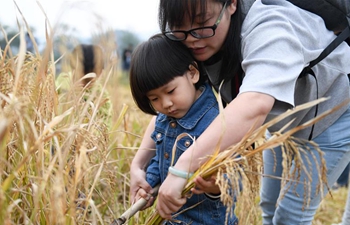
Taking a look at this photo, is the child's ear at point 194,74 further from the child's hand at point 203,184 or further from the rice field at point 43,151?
the child's hand at point 203,184

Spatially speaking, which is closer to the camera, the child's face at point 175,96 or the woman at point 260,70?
the woman at point 260,70

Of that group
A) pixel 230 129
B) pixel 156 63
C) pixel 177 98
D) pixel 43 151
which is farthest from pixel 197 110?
pixel 43 151

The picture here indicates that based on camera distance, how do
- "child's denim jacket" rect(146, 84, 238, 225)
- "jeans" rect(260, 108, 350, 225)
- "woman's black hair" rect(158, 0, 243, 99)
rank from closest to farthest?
"woman's black hair" rect(158, 0, 243, 99) < "child's denim jacket" rect(146, 84, 238, 225) < "jeans" rect(260, 108, 350, 225)

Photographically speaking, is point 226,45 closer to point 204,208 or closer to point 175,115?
point 175,115

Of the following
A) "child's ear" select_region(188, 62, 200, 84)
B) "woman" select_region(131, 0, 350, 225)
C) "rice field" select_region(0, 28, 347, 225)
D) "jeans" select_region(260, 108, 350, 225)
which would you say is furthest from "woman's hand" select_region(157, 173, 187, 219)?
"jeans" select_region(260, 108, 350, 225)

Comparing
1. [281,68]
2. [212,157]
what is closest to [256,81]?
[281,68]

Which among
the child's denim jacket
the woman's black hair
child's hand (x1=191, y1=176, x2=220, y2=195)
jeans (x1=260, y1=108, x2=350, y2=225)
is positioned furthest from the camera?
jeans (x1=260, y1=108, x2=350, y2=225)

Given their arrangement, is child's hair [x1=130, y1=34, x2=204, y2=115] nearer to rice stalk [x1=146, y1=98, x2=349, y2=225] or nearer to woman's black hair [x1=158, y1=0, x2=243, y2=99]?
woman's black hair [x1=158, y1=0, x2=243, y2=99]

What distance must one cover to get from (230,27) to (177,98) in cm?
26

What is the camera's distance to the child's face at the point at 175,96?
144cm

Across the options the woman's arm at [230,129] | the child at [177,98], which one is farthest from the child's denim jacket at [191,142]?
the woman's arm at [230,129]

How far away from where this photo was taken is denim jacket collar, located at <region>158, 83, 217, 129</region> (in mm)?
1456

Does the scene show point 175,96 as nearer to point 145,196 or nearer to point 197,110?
point 197,110

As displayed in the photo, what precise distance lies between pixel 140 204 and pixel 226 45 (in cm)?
53
